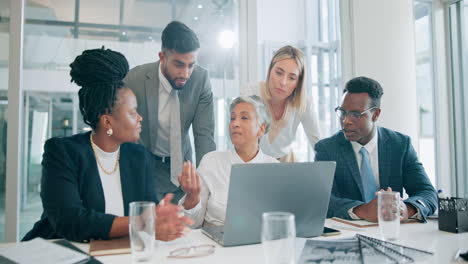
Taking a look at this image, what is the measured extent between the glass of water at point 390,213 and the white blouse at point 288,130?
4.69 feet

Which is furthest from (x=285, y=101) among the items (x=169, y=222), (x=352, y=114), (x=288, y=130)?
(x=169, y=222)

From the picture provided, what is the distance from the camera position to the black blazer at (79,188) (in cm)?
138

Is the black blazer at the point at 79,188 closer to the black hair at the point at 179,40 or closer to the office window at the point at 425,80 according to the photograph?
the black hair at the point at 179,40

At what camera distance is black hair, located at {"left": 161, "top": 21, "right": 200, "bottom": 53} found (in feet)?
7.68

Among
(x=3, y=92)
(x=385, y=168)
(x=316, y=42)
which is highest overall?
(x=316, y=42)

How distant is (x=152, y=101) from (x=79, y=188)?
3.25 ft

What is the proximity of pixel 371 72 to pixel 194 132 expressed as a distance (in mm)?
1855

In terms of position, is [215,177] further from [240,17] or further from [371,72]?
[371,72]

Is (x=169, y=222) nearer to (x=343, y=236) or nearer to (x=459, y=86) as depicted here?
(x=343, y=236)

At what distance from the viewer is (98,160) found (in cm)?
172

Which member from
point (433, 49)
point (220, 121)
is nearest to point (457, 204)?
point (220, 121)

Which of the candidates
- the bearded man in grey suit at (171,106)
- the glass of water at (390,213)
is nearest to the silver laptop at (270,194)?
the glass of water at (390,213)

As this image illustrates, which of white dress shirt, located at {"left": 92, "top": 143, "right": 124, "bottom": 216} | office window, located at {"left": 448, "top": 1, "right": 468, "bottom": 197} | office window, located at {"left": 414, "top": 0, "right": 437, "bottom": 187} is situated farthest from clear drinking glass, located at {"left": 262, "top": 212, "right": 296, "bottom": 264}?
office window, located at {"left": 448, "top": 1, "right": 468, "bottom": 197}

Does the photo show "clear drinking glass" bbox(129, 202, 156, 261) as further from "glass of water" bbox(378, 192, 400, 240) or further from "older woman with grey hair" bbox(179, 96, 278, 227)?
"glass of water" bbox(378, 192, 400, 240)
